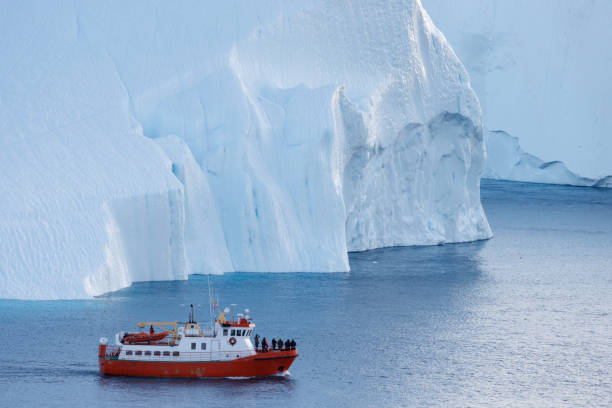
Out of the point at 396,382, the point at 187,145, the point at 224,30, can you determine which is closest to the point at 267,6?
the point at 224,30

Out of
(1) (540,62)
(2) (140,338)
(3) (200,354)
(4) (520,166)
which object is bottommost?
(3) (200,354)

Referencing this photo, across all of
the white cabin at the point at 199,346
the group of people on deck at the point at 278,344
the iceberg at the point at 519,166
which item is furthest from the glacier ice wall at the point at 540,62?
the white cabin at the point at 199,346

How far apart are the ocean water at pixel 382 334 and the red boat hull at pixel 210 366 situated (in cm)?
32

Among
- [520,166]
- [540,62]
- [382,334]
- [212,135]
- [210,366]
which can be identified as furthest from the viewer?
[520,166]

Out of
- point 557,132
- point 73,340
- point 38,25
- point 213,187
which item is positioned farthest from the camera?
point 557,132

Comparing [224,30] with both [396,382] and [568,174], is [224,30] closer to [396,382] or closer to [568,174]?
[396,382]

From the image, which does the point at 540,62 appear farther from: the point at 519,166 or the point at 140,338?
the point at 140,338

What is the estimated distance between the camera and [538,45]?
7144 centimetres

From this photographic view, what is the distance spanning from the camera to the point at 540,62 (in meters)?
71.5

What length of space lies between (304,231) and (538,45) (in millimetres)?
36653

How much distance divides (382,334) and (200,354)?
5.85 meters

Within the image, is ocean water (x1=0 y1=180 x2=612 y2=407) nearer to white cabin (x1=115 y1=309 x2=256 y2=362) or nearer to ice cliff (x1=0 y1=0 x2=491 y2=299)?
white cabin (x1=115 y1=309 x2=256 y2=362)

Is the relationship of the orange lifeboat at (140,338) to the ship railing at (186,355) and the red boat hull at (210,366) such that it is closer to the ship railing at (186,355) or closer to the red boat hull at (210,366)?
the ship railing at (186,355)

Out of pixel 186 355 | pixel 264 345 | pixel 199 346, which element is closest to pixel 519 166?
pixel 264 345
